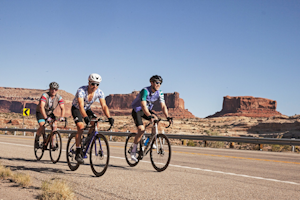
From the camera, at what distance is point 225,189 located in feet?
18.0

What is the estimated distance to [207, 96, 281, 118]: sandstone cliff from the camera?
162 meters

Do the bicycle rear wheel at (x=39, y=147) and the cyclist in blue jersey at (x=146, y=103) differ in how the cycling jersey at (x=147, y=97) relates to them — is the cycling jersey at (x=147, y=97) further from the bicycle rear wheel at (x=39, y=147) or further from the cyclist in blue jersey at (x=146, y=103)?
the bicycle rear wheel at (x=39, y=147)

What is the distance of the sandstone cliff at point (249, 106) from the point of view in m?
162

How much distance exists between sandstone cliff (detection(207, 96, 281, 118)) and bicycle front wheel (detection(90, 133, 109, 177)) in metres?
159

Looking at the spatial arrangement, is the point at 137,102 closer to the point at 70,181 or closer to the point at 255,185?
the point at 70,181

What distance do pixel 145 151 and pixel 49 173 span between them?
2266mm

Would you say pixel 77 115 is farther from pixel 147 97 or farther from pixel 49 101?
pixel 49 101

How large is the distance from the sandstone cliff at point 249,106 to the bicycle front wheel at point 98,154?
159 m

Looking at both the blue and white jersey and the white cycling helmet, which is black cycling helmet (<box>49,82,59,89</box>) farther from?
the white cycling helmet

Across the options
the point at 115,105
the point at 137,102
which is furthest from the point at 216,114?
the point at 137,102

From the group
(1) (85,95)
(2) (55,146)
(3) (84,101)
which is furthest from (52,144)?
(1) (85,95)

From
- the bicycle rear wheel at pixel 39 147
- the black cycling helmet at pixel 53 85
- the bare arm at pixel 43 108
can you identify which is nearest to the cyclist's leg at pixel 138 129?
the black cycling helmet at pixel 53 85

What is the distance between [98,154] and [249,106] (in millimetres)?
165659

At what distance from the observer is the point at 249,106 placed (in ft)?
536
